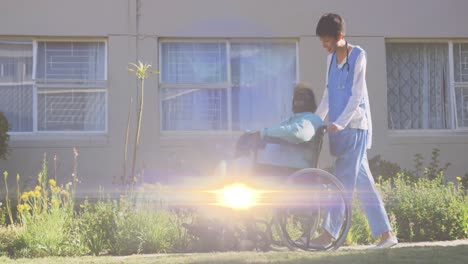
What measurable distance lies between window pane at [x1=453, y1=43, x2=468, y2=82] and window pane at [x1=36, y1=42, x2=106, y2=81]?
20.9ft

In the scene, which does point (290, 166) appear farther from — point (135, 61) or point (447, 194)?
point (135, 61)

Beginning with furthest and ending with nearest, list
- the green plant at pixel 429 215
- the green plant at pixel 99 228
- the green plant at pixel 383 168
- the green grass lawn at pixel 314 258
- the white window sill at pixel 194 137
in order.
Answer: the white window sill at pixel 194 137 < the green plant at pixel 383 168 < the green plant at pixel 429 215 < the green plant at pixel 99 228 < the green grass lawn at pixel 314 258

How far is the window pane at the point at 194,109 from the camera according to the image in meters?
11.6

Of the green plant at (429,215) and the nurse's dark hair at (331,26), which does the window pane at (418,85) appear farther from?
the nurse's dark hair at (331,26)

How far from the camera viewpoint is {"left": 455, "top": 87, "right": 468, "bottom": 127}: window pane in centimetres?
1241

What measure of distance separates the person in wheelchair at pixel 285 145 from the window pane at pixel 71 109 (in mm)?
6507

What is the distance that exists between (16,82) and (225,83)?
3552mm

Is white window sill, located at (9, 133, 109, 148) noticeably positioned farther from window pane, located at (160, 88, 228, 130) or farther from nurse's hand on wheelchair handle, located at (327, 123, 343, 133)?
nurse's hand on wheelchair handle, located at (327, 123, 343, 133)

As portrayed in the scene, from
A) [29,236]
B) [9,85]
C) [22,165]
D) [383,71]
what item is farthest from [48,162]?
[383,71]

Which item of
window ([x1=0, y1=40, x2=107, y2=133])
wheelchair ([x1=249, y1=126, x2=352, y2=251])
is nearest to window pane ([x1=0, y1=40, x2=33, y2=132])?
window ([x1=0, y1=40, x2=107, y2=133])

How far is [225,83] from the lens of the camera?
11.7 m

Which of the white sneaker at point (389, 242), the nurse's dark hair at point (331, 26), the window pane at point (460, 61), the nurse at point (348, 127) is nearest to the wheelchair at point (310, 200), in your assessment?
the nurse at point (348, 127)

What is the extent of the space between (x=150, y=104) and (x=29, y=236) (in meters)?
4.80

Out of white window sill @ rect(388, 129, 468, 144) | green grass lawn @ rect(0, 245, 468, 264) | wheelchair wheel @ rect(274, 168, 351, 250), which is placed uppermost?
white window sill @ rect(388, 129, 468, 144)
